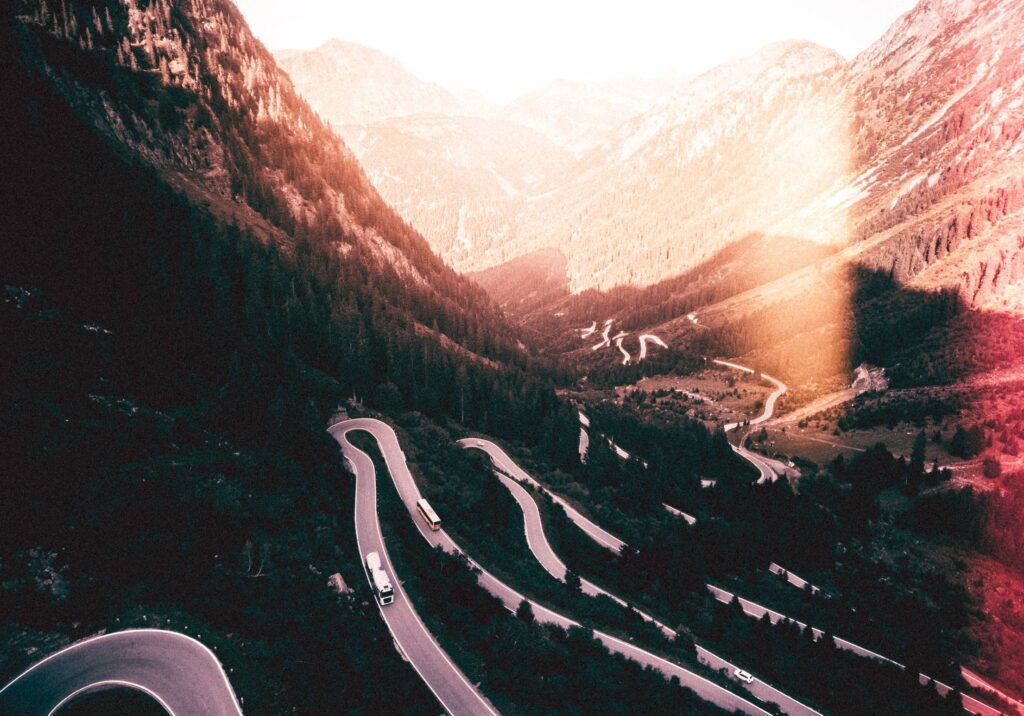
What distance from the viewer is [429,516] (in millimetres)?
47969

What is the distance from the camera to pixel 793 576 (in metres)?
58.8

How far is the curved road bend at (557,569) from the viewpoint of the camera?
3641 cm

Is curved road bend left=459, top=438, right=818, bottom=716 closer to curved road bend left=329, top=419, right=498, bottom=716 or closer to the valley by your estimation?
the valley

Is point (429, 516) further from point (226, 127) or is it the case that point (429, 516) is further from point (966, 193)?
point (966, 193)

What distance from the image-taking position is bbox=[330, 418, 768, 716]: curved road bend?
114 ft

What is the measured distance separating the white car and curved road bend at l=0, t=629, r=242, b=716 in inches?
1346

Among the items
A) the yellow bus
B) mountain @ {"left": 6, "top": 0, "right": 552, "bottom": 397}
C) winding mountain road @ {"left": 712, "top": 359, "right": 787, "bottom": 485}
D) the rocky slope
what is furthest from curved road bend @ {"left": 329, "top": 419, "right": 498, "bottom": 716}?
the rocky slope

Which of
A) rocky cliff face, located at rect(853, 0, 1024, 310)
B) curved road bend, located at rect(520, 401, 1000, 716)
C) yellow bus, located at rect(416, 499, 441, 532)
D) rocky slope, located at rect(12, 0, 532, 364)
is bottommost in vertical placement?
curved road bend, located at rect(520, 401, 1000, 716)

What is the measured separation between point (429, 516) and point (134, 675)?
26441 millimetres

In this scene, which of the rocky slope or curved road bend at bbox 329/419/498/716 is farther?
the rocky slope

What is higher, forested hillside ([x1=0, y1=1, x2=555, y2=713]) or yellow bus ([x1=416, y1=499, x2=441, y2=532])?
forested hillside ([x1=0, y1=1, x2=555, y2=713])

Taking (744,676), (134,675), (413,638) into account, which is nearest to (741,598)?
(744,676)

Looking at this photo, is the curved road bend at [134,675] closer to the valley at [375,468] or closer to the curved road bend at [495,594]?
the valley at [375,468]

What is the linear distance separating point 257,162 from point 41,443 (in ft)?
320
